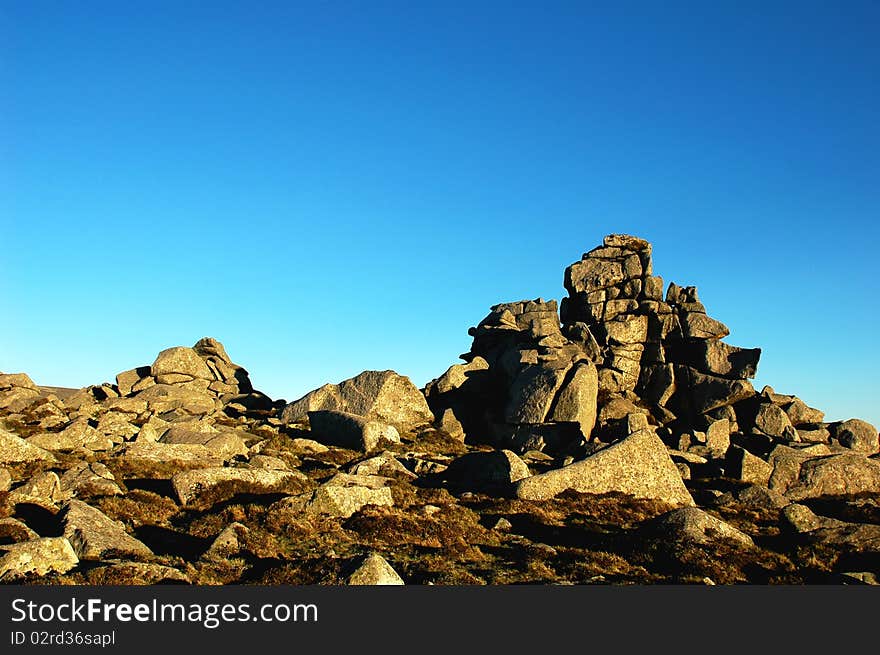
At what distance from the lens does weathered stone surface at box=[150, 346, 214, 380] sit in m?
65.9

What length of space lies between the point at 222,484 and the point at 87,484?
4786mm

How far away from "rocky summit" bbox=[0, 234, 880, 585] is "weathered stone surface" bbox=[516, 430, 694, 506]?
0.09 meters

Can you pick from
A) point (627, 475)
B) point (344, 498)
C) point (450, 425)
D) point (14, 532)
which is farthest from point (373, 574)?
point (450, 425)

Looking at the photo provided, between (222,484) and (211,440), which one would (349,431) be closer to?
(211,440)

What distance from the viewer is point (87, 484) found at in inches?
853

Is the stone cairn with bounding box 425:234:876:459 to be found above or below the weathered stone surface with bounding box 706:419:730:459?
above

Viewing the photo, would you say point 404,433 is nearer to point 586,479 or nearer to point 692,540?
point 586,479

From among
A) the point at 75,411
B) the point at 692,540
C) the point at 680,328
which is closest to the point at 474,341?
the point at 680,328

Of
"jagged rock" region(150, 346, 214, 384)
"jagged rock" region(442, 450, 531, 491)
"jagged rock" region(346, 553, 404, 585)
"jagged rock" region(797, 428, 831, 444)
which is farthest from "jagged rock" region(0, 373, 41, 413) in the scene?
"jagged rock" region(797, 428, 831, 444)

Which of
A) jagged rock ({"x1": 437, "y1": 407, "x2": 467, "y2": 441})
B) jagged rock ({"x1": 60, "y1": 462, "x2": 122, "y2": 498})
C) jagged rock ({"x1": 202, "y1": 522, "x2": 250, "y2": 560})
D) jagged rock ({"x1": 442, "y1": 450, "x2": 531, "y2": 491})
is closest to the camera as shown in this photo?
jagged rock ({"x1": 202, "y1": 522, "x2": 250, "y2": 560})

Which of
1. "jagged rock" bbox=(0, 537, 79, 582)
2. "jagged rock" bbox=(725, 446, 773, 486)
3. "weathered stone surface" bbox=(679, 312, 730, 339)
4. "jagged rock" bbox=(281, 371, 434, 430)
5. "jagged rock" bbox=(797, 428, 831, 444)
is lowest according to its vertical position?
"jagged rock" bbox=(0, 537, 79, 582)

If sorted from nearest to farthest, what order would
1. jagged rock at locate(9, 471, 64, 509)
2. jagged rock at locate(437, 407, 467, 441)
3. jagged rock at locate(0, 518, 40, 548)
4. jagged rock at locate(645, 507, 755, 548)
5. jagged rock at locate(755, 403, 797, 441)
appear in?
jagged rock at locate(0, 518, 40, 548), jagged rock at locate(645, 507, 755, 548), jagged rock at locate(9, 471, 64, 509), jagged rock at locate(755, 403, 797, 441), jagged rock at locate(437, 407, 467, 441)

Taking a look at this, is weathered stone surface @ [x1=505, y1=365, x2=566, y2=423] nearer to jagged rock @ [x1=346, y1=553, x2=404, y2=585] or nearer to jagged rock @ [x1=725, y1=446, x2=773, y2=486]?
jagged rock @ [x1=725, y1=446, x2=773, y2=486]

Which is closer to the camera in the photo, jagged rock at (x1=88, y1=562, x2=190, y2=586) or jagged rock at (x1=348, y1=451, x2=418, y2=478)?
jagged rock at (x1=88, y1=562, x2=190, y2=586)
